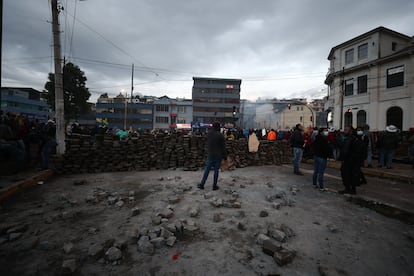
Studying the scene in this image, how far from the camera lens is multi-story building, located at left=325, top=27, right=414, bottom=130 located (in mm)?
18984

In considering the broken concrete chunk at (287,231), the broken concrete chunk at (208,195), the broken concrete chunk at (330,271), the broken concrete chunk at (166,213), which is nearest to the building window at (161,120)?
the broken concrete chunk at (208,195)

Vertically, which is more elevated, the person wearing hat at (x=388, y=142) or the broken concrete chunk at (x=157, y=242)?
the person wearing hat at (x=388, y=142)

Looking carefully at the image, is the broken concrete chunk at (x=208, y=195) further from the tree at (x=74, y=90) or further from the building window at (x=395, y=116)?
the tree at (x=74, y=90)

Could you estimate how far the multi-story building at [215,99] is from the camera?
6078 centimetres

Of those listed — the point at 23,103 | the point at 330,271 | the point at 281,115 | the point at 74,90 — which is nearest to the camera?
the point at 330,271

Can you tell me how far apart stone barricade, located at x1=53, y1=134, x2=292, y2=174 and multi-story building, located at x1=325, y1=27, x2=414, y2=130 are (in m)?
19.0

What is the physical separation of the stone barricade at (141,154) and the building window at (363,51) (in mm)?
25147

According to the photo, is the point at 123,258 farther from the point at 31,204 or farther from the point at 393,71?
the point at 393,71

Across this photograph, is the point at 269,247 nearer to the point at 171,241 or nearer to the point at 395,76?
the point at 171,241

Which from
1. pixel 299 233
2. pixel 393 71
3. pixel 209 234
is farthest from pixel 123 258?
pixel 393 71

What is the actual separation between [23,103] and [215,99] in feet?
174

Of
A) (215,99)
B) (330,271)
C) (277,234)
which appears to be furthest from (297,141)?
(215,99)

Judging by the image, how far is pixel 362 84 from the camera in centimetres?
2317

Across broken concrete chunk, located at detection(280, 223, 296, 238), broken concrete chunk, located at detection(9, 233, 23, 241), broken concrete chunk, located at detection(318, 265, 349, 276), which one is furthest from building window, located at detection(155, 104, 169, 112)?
broken concrete chunk, located at detection(318, 265, 349, 276)
